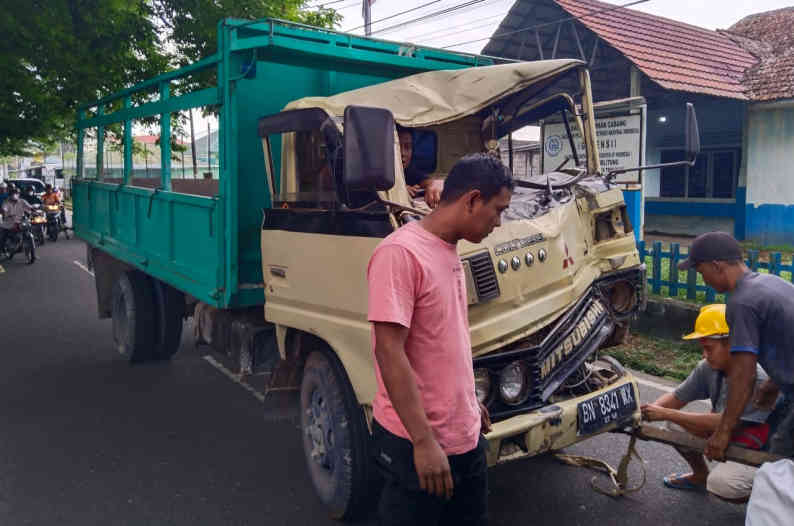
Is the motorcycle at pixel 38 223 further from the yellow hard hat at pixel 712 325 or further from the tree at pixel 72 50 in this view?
the yellow hard hat at pixel 712 325

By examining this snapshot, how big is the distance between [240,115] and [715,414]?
10.7ft

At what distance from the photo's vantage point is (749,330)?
3193mm

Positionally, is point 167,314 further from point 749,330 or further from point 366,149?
point 749,330

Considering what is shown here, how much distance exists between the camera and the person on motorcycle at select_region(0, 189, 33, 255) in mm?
15961

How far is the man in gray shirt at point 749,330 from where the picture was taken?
3.20 m

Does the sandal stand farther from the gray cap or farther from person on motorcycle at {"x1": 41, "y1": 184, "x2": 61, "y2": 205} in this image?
person on motorcycle at {"x1": 41, "y1": 184, "x2": 61, "y2": 205}

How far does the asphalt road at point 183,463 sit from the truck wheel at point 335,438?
0.25m

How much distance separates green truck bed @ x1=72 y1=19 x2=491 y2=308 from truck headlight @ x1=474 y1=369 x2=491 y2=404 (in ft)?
6.17

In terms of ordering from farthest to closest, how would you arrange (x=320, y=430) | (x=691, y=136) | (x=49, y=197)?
(x=49, y=197), (x=691, y=136), (x=320, y=430)

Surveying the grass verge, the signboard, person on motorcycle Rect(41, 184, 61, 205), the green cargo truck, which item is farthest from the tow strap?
person on motorcycle Rect(41, 184, 61, 205)

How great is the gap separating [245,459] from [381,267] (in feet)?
9.92

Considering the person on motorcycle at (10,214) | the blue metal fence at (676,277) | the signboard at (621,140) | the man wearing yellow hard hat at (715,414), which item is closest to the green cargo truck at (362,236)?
the man wearing yellow hard hat at (715,414)

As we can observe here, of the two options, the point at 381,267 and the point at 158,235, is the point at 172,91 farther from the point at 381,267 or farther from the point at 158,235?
the point at 381,267

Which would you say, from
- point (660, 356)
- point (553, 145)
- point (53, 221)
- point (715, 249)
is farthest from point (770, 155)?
point (53, 221)
